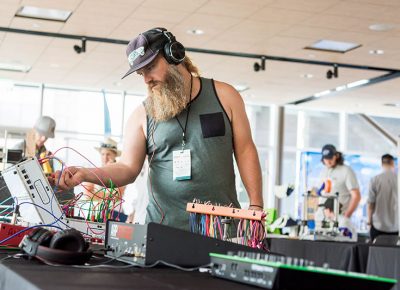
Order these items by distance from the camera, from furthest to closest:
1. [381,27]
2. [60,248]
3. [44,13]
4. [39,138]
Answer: [44,13]
[381,27]
[39,138]
[60,248]

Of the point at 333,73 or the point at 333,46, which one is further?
the point at 333,73

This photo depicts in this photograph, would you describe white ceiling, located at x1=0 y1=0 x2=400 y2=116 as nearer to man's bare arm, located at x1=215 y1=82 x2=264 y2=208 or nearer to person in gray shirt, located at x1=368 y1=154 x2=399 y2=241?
person in gray shirt, located at x1=368 y1=154 x2=399 y2=241

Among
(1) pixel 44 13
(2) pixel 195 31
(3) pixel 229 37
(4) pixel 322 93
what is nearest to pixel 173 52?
(1) pixel 44 13

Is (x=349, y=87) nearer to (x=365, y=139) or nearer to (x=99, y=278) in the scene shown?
(x=365, y=139)

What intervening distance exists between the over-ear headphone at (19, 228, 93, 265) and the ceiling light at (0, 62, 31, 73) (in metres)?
9.95

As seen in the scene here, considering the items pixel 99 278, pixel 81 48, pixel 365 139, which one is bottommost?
pixel 99 278

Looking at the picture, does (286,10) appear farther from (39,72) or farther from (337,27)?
(39,72)

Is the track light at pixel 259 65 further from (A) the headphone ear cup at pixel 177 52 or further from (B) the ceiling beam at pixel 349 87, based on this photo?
(A) the headphone ear cup at pixel 177 52

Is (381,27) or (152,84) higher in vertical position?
(381,27)

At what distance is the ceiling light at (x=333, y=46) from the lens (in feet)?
30.1

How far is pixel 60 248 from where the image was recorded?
1600 mm

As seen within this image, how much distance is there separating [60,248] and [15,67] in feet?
33.5

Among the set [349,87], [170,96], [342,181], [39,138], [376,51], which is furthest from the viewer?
[349,87]

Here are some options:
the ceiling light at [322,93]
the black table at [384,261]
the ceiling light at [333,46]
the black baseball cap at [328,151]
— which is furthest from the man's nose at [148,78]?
the ceiling light at [322,93]
